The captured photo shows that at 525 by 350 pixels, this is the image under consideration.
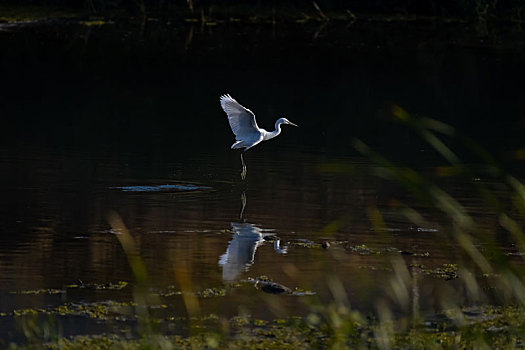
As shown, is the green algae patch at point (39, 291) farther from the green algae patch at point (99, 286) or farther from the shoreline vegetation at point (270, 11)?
the shoreline vegetation at point (270, 11)

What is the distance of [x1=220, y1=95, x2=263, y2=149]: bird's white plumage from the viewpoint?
1273cm

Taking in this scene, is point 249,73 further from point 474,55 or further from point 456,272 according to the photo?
point 456,272

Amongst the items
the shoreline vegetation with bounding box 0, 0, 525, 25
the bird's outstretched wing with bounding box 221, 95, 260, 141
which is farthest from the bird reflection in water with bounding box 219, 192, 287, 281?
the shoreline vegetation with bounding box 0, 0, 525, 25

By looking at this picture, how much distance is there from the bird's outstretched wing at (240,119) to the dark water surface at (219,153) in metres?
0.42

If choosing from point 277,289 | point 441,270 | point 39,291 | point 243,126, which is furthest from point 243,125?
point 39,291

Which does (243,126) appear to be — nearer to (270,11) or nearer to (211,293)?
(211,293)

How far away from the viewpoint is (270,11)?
35.6 m

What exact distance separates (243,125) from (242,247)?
3.95 m

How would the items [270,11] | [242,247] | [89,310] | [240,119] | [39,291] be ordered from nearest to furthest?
1. [89,310]
2. [39,291]
3. [242,247]
4. [240,119]
5. [270,11]

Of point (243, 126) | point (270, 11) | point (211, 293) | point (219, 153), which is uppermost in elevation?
point (270, 11)

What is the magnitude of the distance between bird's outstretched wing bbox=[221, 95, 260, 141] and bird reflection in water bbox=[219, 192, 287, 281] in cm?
239

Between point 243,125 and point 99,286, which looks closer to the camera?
point 99,286

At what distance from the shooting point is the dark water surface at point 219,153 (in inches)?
331

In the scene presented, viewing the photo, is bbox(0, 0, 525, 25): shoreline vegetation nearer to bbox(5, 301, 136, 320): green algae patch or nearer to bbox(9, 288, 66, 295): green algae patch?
bbox(9, 288, 66, 295): green algae patch
